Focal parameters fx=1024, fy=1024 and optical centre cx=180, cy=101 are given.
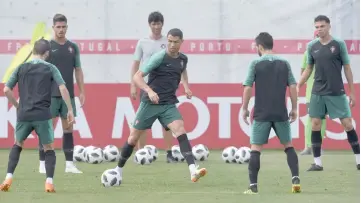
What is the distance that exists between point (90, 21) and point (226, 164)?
177 inches

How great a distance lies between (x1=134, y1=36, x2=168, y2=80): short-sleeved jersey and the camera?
16.3 m

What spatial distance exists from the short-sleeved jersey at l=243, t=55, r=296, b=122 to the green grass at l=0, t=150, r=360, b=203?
0.93 meters

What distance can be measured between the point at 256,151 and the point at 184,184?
1501 millimetres

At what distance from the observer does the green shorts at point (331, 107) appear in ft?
48.6

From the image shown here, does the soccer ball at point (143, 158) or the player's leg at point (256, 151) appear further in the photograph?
the soccer ball at point (143, 158)

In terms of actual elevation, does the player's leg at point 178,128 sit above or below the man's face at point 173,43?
below

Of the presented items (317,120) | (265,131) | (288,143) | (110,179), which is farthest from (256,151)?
(317,120)

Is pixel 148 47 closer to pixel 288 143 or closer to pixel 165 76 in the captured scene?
pixel 165 76

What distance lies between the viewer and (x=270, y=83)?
1194 cm

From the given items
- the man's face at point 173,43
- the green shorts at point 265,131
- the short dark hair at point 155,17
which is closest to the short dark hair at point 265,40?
the green shorts at point 265,131

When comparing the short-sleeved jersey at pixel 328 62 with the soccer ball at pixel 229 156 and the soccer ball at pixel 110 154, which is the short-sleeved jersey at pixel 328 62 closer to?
the soccer ball at pixel 229 156

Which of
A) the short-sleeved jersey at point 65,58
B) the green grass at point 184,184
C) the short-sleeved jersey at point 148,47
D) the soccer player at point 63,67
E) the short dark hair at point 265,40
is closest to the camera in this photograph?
the green grass at point 184,184

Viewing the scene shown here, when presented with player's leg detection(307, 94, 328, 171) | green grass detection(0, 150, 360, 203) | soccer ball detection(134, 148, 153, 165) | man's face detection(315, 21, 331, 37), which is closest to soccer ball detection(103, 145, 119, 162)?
green grass detection(0, 150, 360, 203)

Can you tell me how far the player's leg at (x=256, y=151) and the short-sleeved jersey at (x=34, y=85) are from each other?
2.39 m
